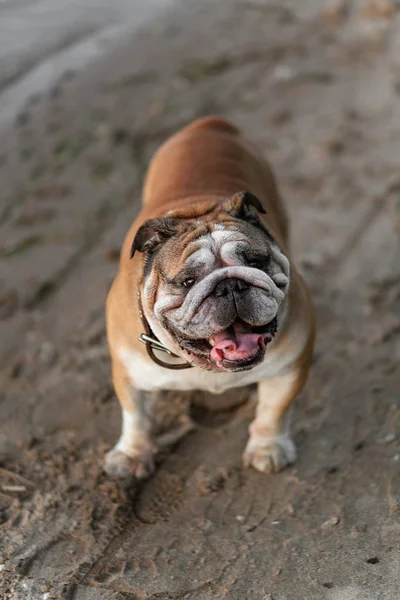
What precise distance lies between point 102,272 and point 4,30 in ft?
19.8

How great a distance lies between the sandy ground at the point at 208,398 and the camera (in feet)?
11.2

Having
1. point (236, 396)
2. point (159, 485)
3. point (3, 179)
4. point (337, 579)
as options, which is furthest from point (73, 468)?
point (3, 179)

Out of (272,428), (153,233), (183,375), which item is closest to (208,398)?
(272,428)

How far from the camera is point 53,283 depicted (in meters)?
5.61

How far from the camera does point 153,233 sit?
3428mm

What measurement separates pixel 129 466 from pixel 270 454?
74cm

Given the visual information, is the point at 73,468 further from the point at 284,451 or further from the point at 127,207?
the point at 127,207

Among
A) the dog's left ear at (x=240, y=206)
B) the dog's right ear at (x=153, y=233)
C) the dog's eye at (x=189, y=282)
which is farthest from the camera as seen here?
the dog's left ear at (x=240, y=206)

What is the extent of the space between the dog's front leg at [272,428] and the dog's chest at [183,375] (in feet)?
0.57

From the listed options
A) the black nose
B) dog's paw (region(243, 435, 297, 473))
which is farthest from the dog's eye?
dog's paw (region(243, 435, 297, 473))

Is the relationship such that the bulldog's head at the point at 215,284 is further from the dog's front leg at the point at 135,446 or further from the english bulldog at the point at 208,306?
the dog's front leg at the point at 135,446

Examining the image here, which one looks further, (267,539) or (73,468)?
(73,468)

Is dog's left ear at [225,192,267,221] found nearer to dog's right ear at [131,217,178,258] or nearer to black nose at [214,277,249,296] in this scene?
dog's right ear at [131,217,178,258]

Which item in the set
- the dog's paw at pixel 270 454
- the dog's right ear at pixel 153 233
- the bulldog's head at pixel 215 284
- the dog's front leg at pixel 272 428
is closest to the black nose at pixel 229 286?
the bulldog's head at pixel 215 284
